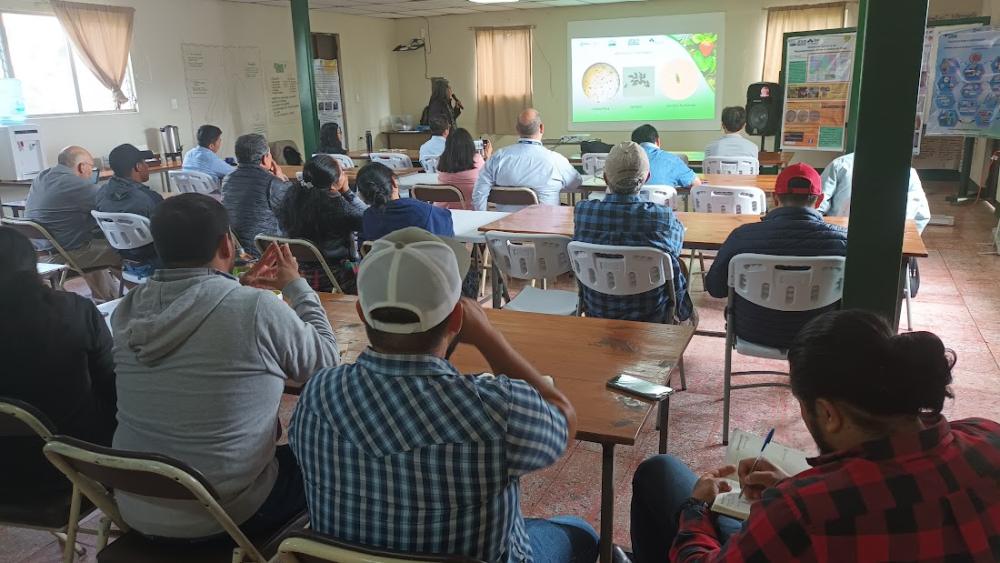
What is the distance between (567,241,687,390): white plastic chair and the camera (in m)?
2.80

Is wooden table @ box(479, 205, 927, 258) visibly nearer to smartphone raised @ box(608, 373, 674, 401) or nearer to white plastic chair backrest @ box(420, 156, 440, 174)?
smartphone raised @ box(608, 373, 674, 401)

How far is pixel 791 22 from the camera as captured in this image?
30.6 feet

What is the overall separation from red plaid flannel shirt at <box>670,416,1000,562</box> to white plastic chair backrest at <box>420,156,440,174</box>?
236 inches

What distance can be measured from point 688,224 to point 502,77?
8.03m

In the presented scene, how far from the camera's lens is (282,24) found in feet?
31.4

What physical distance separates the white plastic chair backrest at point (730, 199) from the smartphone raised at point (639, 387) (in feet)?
9.33

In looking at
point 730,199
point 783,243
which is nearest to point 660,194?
point 730,199

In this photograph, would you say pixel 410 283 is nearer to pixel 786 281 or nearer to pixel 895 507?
pixel 895 507

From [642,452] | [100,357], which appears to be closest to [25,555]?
[100,357]

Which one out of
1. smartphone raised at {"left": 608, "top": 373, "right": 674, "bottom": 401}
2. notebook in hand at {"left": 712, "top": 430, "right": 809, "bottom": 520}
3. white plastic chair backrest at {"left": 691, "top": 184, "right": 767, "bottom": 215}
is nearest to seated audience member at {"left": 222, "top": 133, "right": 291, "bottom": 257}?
white plastic chair backrest at {"left": 691, "top": 184, "right": 767, "bottom": 215}

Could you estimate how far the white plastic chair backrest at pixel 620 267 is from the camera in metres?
2.80

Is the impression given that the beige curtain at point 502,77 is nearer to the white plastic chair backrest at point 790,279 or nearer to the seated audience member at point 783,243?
the seated audience member at point 783,243

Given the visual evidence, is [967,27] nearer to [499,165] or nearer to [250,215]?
[499,165]

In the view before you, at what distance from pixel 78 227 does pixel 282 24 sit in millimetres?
5875
